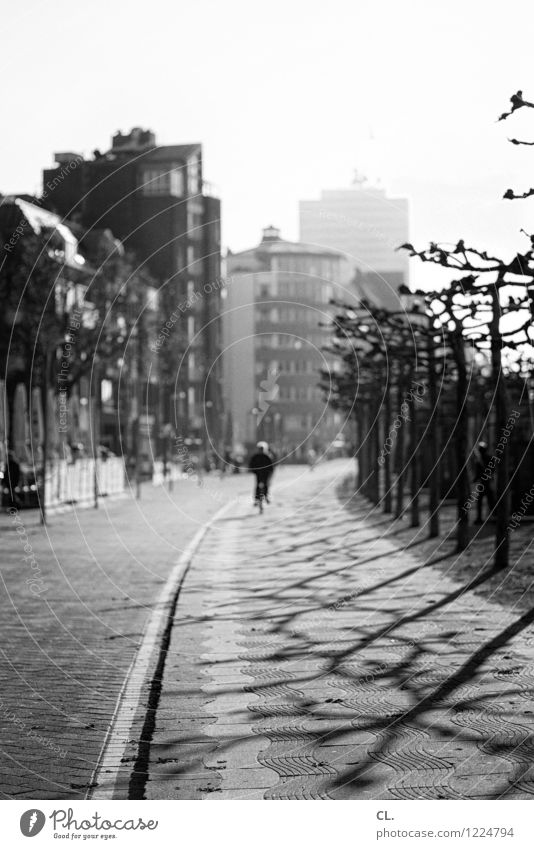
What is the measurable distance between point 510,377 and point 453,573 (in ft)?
55.3

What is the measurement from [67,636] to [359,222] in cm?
611

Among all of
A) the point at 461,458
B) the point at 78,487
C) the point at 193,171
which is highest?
the point at 193,171

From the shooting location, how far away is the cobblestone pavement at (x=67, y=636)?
354 inches

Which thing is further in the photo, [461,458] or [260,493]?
[260,493]

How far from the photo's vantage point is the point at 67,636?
14922mm

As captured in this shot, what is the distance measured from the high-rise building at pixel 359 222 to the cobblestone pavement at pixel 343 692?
4144 millimetres

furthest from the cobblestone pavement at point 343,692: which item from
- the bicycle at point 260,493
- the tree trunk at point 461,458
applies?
the bicycle at point 260,493

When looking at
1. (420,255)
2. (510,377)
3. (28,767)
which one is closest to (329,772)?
(28,767)

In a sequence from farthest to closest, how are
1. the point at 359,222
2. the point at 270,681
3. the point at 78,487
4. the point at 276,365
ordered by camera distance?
1. the point at 276,365
2. the point at 78,487
3. the point at 359,222
4. the point at 270,681

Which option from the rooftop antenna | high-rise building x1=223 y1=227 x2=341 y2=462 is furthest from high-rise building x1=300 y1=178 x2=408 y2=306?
high-rise building x1=223 y1=227 x2=341 y2=462

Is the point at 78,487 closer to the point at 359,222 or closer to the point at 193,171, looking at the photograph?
the point at 193,171

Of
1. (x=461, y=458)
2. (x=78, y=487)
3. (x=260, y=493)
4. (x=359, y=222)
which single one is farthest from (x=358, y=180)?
(x=78, y=487)

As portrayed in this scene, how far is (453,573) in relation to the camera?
70.5 ft
